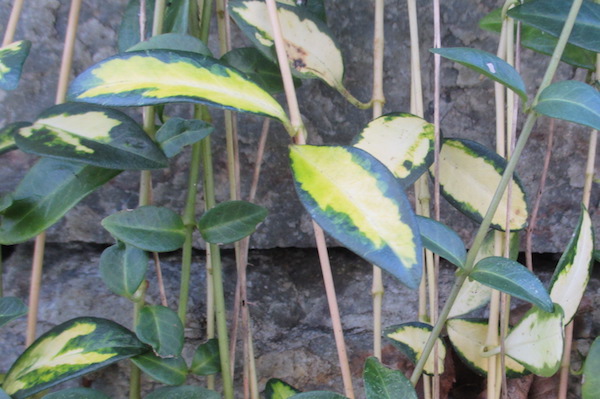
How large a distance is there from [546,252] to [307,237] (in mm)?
318

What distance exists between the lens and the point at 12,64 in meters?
0.41

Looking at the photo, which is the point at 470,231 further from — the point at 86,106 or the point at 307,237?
the point at 86,106

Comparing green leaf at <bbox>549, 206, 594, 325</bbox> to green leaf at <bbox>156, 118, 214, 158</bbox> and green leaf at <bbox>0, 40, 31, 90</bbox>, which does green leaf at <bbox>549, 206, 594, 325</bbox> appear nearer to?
green leaf at <bbox>156, 118, 214, 158</bbox>

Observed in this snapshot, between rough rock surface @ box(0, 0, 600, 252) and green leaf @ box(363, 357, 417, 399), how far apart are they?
294 millimetres

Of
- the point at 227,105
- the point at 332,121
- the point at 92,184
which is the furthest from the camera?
the point at 332,121

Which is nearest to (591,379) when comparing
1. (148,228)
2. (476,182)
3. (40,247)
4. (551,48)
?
(476,182)

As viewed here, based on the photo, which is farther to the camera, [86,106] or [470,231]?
[470,231]

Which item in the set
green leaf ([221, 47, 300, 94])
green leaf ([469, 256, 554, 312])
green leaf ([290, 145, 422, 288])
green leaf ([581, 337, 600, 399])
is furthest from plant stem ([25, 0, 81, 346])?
green leaf ([581, 337, 600, 399])

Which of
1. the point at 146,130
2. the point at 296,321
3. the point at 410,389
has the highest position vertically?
the point at 146,130

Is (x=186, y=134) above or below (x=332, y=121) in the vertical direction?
below

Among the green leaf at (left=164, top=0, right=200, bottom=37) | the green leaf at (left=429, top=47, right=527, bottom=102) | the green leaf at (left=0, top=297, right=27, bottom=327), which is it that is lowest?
the green leaf at (left=0, top=297, right=27, bottom=327)

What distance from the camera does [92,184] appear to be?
46 centimetres

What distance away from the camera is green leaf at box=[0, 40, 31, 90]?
1.29 ft

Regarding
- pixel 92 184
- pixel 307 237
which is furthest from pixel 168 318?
pixel 307 237
